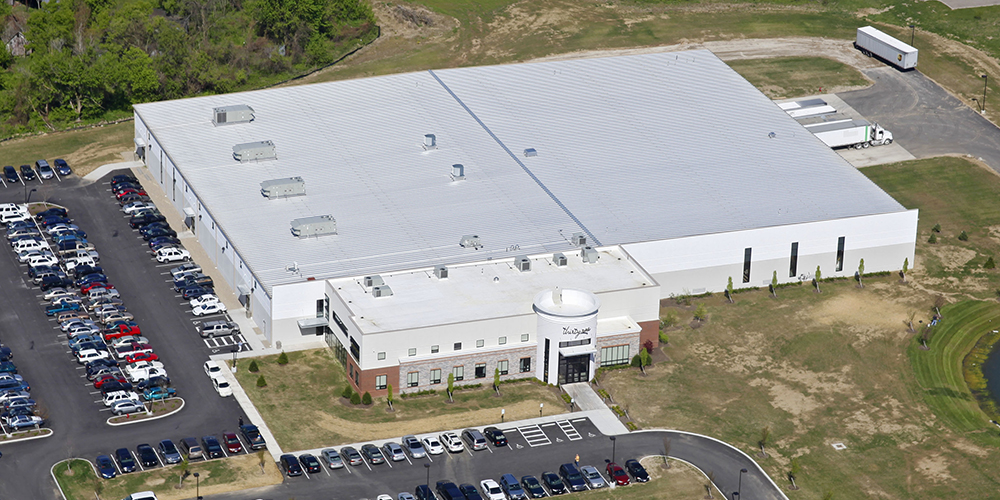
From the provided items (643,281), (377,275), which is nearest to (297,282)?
(377,275)

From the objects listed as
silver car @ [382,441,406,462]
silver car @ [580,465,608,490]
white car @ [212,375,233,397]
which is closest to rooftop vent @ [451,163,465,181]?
white car @ [212,375,233,397]

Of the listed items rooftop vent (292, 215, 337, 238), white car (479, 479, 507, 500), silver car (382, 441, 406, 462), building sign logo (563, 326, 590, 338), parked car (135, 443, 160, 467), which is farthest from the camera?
rooftop vent (292, 215, 337, 238)

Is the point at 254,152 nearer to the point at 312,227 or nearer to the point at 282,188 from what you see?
the point at 282,188

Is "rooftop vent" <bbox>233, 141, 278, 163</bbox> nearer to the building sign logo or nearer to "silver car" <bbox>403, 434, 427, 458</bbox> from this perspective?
the building sign logo

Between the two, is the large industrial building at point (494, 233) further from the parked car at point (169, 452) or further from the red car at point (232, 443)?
the parked car at point (169, 452)

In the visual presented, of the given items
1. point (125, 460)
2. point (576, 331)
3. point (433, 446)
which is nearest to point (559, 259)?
point (576, 331)

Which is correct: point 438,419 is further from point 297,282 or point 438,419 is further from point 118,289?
point 118,289
